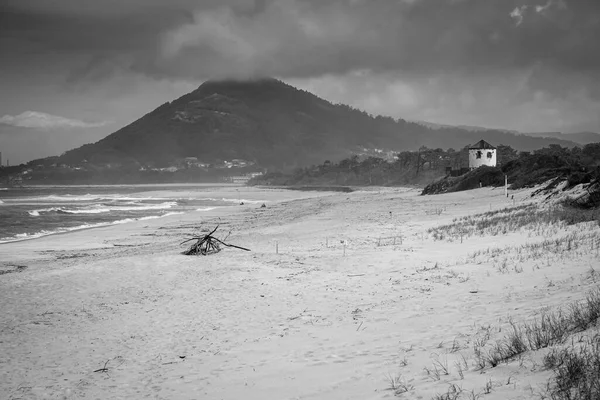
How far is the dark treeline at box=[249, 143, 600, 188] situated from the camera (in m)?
41.0

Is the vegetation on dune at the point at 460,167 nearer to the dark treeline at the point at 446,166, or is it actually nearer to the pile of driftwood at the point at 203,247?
the dark treeline at the point at 446,166

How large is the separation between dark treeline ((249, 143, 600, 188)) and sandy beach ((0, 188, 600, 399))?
19.2 meters

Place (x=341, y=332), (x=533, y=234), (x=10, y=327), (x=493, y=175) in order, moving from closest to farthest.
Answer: (x=341, y=332)
(x=10, y=327)
(x=533, y=234)
(x=493, y=175)

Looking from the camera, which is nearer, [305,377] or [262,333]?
[305,377]

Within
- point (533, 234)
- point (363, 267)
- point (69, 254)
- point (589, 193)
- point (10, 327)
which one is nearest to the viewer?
point (10, 327)

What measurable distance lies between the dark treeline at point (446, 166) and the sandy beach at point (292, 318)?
62.9 feet

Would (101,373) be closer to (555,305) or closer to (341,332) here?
(341,332)

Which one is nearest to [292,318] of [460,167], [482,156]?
[482,156]

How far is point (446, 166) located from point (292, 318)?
401ft

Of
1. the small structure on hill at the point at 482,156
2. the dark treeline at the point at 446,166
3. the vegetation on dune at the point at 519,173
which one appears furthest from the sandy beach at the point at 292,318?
the small structure on hill at the point at 482,156

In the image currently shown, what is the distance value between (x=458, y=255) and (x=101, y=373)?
35.1 feet

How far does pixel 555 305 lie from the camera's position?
24.4 feet

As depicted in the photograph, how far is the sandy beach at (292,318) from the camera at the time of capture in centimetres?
624

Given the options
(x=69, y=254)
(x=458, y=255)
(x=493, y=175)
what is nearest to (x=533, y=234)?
(x=458, y=255)
